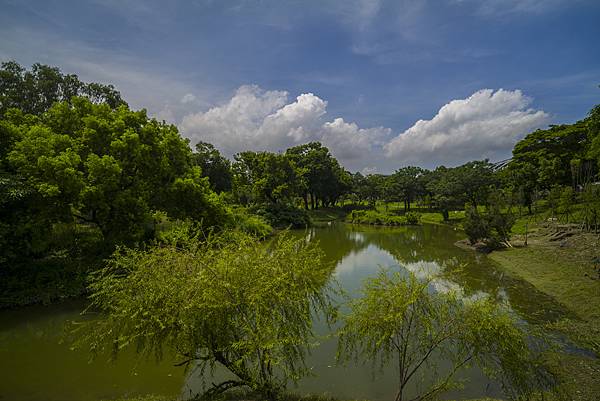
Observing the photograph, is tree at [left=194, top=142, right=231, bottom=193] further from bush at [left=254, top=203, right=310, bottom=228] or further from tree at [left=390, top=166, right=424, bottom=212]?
tree at [left=390, top=166, right=424, bottom=212]

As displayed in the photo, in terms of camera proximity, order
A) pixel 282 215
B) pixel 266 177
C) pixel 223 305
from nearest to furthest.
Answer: pixel 223 305
pixel 282 215
pixel 266 177

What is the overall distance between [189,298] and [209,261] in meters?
1.05

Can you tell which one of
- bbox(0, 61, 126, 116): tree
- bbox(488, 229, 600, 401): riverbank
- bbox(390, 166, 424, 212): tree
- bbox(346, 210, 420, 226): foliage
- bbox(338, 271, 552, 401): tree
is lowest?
bbox(488, 229, 600, 401): riverbank

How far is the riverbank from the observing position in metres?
9.47

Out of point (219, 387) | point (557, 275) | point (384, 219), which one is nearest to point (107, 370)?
point (219, 387)

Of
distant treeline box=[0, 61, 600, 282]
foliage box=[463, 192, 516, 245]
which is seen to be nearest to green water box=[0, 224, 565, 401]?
distant treeline box=[0, 61, 600, 282]

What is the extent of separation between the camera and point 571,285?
1730cm

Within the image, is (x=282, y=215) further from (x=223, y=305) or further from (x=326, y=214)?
(x=223, y=305)

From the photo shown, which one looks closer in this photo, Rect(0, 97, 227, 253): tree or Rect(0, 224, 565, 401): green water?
Rect(0, 224, 565, 401): green water

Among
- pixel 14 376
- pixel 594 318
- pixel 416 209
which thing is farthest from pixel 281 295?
pixel 416 209

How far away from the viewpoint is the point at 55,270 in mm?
17062

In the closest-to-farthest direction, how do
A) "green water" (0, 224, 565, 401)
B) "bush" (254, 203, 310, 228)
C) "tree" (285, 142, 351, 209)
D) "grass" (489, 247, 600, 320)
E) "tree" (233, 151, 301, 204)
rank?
"green water" (0, 224, 565, 401)
"grass" (489, 247, 600, 320)
"bush" (254, 203, 310, 228)
"tree" (233, 151, 301, 204)
"tree" (285, 142, 351, 209)

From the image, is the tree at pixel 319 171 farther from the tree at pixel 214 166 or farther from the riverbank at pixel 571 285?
the riverbank at pixel 571 285

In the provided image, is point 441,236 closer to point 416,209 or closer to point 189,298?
point 416,209
